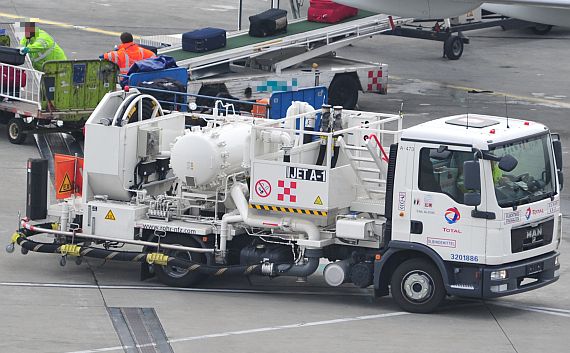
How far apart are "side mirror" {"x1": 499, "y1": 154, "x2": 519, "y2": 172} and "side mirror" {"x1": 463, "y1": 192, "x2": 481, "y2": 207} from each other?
0.43 meters

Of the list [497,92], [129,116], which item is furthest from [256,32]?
[129,116]

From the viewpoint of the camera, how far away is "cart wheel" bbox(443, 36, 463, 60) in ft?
117

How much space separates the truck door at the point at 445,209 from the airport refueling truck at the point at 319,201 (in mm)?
13

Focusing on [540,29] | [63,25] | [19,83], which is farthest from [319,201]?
[540,29]

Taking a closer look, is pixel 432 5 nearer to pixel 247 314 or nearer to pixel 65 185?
pixel 65 185

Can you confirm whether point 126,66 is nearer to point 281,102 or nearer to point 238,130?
point 281,102

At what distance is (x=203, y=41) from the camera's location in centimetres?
2762

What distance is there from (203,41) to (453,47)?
998 cm

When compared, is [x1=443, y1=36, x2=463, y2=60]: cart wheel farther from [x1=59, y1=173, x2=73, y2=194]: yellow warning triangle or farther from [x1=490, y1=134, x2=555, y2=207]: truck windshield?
[x1=490, y1=134, x2=555, y2=207]: truck windshield

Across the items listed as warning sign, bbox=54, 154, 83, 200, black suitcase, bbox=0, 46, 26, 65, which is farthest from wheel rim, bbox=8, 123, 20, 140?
warning sign, bbox=54, 154, 83, 200

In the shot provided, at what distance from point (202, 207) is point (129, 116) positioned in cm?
144

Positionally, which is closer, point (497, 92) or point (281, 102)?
point (281, 102)

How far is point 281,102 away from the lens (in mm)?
21375

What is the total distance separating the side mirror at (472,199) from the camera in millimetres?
14695
